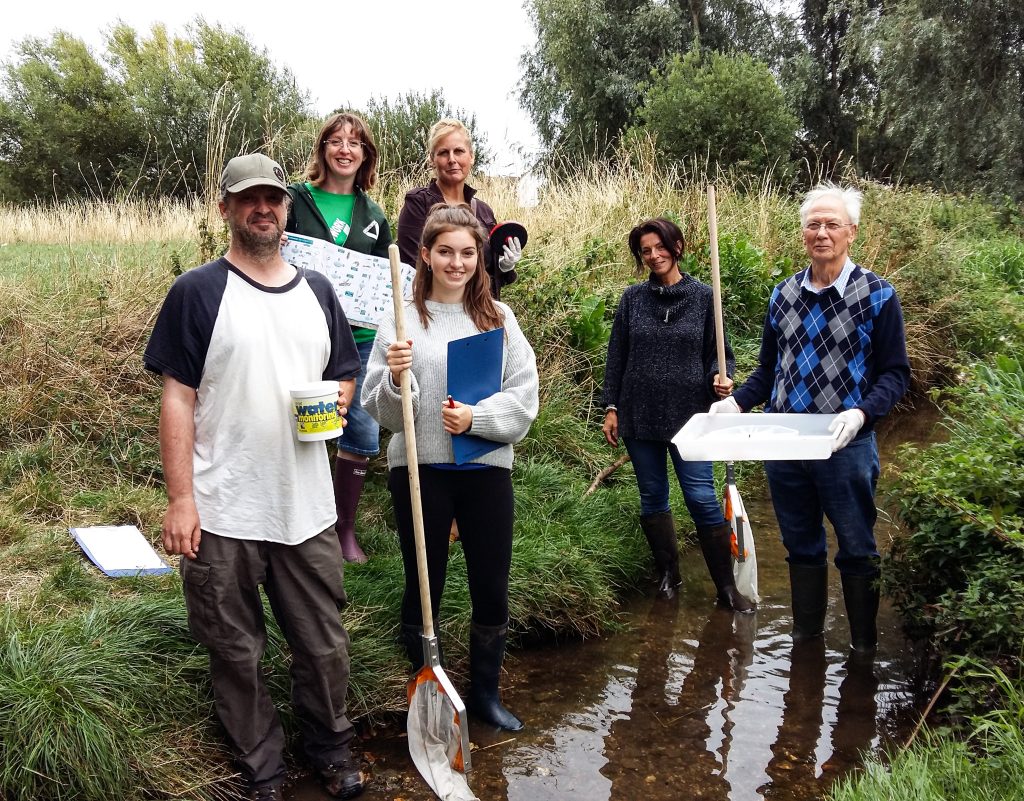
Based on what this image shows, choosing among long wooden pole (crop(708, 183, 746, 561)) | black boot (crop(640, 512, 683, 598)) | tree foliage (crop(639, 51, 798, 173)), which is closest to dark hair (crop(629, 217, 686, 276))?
long wooden pole (crop(708, 183, 746, 561))

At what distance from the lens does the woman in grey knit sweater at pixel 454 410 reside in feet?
10.9

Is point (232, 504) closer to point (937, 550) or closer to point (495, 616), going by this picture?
point (495, 616)

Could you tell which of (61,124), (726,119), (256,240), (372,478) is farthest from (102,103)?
(256,240)

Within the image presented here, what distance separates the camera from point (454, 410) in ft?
10.6

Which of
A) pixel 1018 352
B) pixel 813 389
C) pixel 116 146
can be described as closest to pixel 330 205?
pixel 813 389

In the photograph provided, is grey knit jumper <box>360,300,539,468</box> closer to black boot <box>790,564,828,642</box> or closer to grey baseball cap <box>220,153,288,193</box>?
grey baseball cap <box>220,153,288,193</box>

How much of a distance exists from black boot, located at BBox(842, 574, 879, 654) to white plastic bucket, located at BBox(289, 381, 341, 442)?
2582 millimetres

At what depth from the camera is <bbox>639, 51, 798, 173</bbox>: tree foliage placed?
597 inches

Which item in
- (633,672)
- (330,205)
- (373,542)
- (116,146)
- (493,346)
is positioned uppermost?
(116,146)

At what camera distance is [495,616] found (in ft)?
11.6

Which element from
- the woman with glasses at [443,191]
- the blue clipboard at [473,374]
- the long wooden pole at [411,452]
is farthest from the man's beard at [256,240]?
the woman with glasses at [443,191]

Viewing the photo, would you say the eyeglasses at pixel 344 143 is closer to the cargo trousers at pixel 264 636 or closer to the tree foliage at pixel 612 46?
the cargo trousers at pixel 264 636

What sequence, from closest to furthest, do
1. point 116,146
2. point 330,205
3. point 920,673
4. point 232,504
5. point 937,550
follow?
point 232,504, point 937,550, point 920,673, point 330,205, point 116,146

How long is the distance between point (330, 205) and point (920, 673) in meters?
3.37
